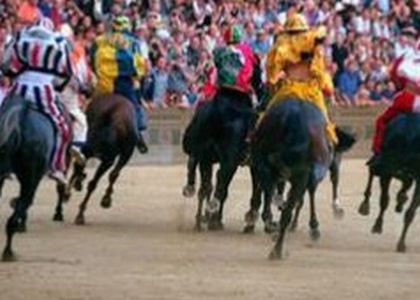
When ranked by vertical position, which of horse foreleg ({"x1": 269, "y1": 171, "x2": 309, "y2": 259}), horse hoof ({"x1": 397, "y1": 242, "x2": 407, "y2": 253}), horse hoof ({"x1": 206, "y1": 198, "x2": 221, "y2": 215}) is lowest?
horse hoof ({"x1": 397, "y1": 242, "x2": 407, "y2": 253})

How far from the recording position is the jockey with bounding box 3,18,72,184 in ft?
59.9

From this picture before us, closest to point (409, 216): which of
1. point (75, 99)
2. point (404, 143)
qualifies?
point (404, 143)

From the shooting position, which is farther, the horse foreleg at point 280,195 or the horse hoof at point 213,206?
the horse hoof at point 213,206

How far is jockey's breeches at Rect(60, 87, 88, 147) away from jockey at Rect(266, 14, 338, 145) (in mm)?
3362

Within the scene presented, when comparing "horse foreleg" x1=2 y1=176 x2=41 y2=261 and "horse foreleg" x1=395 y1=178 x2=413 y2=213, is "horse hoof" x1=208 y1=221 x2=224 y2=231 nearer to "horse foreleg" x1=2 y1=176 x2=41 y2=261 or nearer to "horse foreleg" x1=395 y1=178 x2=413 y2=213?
"horse foreleg" x1=395 y1=178 x2=413 y2=213

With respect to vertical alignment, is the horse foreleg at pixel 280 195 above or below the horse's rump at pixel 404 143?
below

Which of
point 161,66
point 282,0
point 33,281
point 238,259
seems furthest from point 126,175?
point 33,281

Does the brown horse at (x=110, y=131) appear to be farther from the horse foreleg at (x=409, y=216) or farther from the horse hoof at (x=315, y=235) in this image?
the horse foreleg at (x=409, y=216)

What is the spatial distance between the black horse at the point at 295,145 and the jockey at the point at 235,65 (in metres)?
2.63

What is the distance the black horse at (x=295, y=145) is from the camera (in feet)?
61.5

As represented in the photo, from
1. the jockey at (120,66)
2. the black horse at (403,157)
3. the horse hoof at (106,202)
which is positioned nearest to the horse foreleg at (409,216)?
the black horse at (403,157)

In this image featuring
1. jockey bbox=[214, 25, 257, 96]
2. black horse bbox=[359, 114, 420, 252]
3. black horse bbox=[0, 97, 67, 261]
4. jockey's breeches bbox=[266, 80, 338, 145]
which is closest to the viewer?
black horse bbox=[0, 97, 67, 261]

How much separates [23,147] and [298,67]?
304 centimetres

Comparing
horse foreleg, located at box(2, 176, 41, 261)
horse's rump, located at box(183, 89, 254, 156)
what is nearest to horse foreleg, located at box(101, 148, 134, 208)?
horse's rump, located at box(183, 89, 254, 156)
